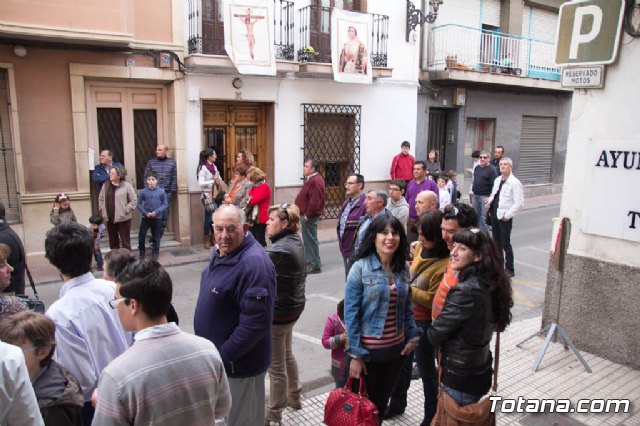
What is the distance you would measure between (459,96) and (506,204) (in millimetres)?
7383

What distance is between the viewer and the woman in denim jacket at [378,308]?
3.36m

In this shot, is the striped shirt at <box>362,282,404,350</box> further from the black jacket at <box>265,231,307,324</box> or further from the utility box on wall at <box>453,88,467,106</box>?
the utility box on wall at <box>453,88,467,106</box>

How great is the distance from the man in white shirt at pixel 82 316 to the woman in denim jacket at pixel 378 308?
141 centimetres

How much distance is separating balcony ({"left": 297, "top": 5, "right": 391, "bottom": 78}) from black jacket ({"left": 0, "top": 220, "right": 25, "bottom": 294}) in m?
7.92

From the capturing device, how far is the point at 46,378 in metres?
2.46

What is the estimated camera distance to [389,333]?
3.40m

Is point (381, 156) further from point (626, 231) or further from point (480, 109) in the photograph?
point (626, 231)

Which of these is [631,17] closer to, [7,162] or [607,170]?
[607,170]

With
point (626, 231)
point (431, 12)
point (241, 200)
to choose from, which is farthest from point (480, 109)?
point (626, 231)

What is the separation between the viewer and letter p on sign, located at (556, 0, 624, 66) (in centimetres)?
507

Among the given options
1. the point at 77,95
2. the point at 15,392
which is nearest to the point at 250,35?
the point at 77,95

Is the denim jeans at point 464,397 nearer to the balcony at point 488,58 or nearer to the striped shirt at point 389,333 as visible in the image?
the striped shirt at point 389,333

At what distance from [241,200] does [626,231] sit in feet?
17.5

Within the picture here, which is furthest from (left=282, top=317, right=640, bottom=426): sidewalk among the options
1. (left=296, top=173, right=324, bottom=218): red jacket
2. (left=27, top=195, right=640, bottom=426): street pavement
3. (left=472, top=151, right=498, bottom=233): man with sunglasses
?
(left=472, top=151, right=498, bottom=233): man with sunglasses
